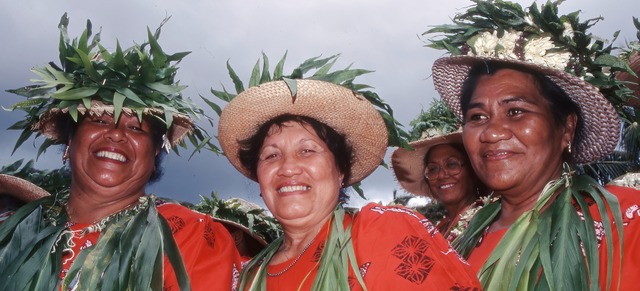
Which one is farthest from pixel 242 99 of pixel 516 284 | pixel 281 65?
pixel 516 284

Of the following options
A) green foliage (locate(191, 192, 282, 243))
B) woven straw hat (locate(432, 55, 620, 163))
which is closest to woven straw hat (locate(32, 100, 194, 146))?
green foliage (locate(191, 192, 282, 243))

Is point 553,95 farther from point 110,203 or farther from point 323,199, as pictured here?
point 110,203

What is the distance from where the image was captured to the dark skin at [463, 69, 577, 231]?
2658mm

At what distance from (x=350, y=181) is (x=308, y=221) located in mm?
526

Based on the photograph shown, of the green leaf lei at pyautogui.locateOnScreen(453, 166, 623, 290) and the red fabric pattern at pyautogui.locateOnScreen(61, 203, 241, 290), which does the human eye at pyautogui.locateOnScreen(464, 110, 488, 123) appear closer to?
the green leaf lei at pyautogui.locateOnScreen(453, 166, 623, 290)

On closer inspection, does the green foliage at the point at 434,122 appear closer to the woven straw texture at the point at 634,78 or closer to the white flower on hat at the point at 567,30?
the woven straw texture at the point at 634,78

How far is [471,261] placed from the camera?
9.02 ft

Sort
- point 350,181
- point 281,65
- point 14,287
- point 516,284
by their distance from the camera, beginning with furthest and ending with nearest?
point 350,181, point 281,65, point 14,287, point 516,284

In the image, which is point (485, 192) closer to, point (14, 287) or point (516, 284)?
point (516, 284)

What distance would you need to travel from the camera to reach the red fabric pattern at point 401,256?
83.4 inches

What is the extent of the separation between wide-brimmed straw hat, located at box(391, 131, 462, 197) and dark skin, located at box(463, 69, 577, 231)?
1808 mm

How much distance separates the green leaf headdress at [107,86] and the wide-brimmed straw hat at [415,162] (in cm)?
210

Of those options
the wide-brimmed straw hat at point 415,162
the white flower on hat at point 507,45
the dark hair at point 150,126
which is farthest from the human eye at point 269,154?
the wide-brimmed straw hat at point 415,162

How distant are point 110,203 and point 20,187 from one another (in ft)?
4.20
